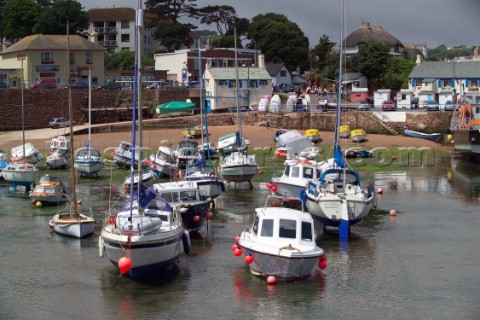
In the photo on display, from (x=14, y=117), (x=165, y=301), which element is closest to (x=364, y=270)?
(x=165, y=301)

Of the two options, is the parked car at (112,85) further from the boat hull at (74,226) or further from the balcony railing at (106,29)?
the boat hull at (74,226)

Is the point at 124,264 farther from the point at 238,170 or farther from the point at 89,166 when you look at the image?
the point at 89,166

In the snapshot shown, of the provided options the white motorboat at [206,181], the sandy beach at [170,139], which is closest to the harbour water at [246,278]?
the white motorboat at [206,181]

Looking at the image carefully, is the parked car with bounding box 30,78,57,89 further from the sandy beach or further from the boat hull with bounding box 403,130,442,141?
the boat hull with bounding box 403,130,442,141

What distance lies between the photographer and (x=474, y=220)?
42.0 meters

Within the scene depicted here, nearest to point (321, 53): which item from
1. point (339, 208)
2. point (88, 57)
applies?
point (88, 57)

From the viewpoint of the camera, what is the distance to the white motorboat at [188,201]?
36.1 meters

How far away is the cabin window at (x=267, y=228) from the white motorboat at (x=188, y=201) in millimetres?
6155

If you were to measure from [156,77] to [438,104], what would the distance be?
3391 centimetres

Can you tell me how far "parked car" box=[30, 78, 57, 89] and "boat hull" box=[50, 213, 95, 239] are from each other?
160ft

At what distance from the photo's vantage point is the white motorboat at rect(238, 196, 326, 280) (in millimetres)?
29016

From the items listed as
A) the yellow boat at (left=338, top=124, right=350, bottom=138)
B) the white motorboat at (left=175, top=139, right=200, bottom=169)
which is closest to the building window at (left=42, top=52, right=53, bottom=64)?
the yellow boat at (left=338, top=124, right=350, bottom=138)

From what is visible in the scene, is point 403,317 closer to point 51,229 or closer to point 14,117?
point 51,229

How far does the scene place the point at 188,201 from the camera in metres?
36.4
